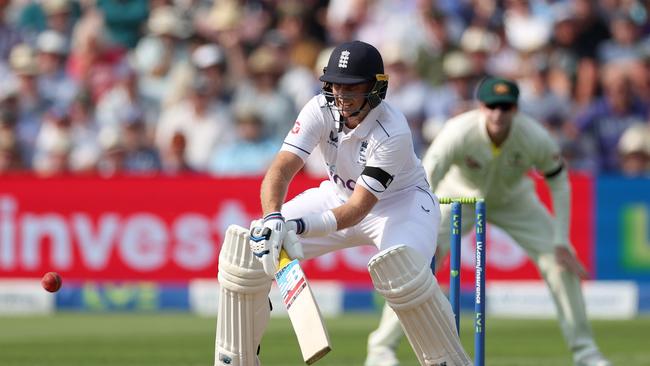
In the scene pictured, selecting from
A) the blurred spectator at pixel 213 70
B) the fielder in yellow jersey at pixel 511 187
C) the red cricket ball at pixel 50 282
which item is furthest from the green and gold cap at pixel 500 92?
the blurred spectator at pixel 213 70

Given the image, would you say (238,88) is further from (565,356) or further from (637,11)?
(565,356)

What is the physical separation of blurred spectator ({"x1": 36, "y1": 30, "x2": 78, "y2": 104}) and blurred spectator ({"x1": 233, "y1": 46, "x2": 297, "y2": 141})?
1.70 meters

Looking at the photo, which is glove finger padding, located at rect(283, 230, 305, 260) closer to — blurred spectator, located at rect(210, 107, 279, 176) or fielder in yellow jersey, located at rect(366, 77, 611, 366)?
fielder in yellow jersey, located at rect(366, 77, 611, 366)

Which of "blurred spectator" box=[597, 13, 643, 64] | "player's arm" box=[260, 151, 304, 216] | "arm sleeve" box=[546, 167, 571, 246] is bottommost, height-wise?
"player's arm" box=[260, 151, 304, 216]

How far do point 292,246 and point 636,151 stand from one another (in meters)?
5.89

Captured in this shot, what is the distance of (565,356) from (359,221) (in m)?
2.79

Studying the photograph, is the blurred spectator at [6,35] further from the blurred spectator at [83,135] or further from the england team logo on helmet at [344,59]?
the england team logo on helmet at [344,59]

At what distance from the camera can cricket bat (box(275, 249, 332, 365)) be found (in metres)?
4.59

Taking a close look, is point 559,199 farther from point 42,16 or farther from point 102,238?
point 42,16

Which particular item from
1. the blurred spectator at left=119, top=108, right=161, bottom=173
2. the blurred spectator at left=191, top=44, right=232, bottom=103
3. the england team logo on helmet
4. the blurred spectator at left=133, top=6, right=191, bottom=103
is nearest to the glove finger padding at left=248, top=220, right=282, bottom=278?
A: the england team logo on helmet

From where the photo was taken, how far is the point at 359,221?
204 inches

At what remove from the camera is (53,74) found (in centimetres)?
1191

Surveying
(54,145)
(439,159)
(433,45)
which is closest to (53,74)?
(54,145)

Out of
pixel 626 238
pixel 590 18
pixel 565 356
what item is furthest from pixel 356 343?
pixel 590 18
